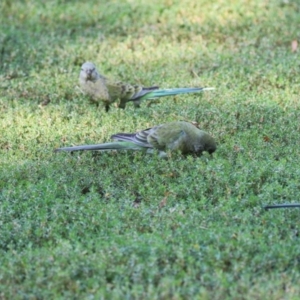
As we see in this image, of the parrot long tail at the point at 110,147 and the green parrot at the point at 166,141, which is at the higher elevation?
the green parrot at the point at 166,141

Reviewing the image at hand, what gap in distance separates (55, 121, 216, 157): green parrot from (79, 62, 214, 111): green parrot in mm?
1389

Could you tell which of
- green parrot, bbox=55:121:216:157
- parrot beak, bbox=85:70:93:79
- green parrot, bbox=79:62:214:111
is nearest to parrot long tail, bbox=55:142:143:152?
green parrot, bbox=55:121:216:157

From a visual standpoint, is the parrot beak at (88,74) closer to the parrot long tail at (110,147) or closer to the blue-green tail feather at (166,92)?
the blue-green tail feather at (166,92)

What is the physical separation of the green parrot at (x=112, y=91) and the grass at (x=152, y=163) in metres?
0.14

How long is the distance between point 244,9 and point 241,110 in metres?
3.95

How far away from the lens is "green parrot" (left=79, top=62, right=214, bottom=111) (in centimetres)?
831

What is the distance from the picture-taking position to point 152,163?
6.70 meters

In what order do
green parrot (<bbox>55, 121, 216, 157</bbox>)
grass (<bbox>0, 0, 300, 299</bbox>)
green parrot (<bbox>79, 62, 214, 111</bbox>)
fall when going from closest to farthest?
1. grass (<bbox>0, 0, 300, 299</bbox>)
2. green parrot (<bbox>55, 121, 216, 157</bbox>)
3. green parrot (<bbox>79, 62, 214, 111</bbox>)

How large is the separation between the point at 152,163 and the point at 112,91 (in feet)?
6.06

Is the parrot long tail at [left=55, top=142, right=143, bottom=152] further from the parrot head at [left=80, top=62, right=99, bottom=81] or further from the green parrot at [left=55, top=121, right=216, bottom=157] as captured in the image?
the parrot head at [left=80, top=62, right=99, bottom=81]

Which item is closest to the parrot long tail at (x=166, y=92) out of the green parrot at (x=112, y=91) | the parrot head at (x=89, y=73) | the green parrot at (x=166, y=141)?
the green parrot at (x=112, y=91)

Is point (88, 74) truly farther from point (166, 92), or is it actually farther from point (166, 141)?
point (166, 141)

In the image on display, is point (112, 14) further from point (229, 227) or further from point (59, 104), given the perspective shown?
point (229, 227)

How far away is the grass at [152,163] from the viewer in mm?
4801
